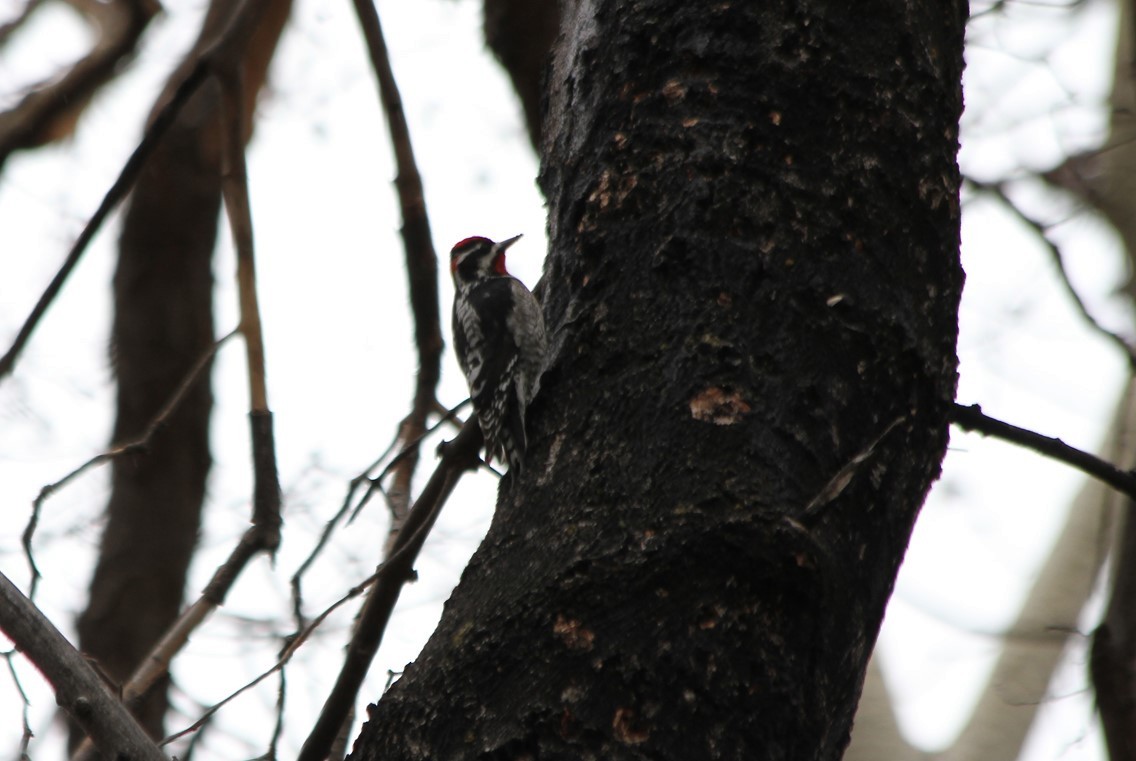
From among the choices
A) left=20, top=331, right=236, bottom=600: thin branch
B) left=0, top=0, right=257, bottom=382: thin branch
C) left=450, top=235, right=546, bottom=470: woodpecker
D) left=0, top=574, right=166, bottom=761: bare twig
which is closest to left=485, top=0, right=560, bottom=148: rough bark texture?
left=450, top=235, right=546, bottom=470: woodpecker

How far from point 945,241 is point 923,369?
283mm

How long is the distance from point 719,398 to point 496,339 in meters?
2.74

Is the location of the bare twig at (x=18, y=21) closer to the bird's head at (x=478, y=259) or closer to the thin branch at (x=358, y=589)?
the bird's head at (x=478, y=259)

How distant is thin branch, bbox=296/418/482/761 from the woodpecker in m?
0.39

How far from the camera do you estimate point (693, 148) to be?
2.31 m

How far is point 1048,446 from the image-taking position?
236 cm

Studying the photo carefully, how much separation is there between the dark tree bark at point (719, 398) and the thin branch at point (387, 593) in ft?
1.45

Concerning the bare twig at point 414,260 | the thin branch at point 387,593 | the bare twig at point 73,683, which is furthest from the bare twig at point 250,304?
the bare twig at point 73,683

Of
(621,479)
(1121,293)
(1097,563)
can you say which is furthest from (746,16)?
(1121,293)

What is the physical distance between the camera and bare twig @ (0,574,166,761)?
5.82 feet

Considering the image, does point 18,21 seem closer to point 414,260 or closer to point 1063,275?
Answer: point 414,260

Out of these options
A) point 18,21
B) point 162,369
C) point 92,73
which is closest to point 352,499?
point 92,73

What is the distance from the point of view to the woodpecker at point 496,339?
12.5ft

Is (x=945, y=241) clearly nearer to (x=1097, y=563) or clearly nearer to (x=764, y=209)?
(x=764, y=209)
